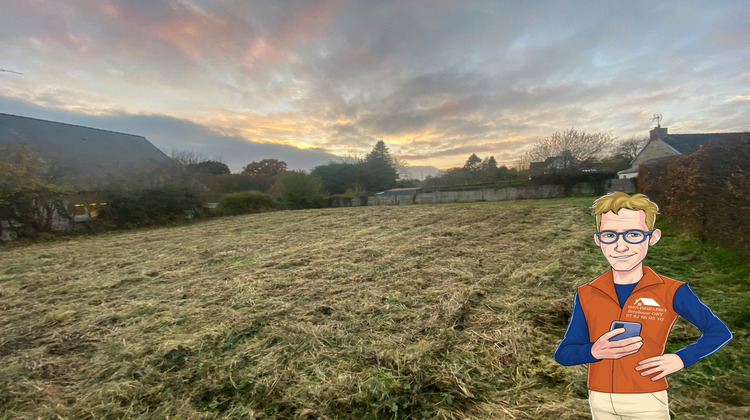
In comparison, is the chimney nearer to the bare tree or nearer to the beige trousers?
the bare tree

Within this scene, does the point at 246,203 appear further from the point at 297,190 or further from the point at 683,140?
the point at 683,140

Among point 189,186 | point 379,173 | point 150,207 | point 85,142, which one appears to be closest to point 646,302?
point 150,207

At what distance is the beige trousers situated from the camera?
0.83 m

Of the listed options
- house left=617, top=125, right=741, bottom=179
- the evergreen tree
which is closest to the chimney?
house left=617, top=125, right=741, bottom=179

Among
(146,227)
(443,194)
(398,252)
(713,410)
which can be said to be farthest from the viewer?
(443,194)

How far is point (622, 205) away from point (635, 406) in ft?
2.03

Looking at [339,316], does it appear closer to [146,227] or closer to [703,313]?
[703,313]

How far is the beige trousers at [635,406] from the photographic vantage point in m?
0.83

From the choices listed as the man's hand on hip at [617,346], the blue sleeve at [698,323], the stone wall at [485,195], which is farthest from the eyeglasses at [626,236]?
the stone wall at [485,195]

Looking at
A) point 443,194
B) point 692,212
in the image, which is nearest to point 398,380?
point 692,212

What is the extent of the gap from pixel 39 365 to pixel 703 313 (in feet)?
12.6

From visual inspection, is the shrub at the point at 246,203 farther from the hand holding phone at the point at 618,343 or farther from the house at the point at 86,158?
the hand holding phone at the point at 618,343

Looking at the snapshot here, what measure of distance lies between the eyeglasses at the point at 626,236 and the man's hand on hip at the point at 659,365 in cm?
33

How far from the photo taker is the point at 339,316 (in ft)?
8.60
